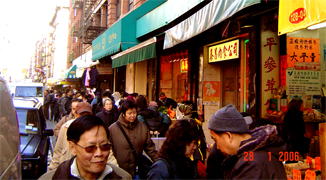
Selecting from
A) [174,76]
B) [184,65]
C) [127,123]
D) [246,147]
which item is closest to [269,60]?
[127,123]

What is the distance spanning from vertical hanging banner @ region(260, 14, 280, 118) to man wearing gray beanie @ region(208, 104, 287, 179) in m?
4.63

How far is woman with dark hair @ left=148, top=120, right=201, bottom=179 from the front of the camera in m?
2.67

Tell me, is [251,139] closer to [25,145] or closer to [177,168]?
[177,168]

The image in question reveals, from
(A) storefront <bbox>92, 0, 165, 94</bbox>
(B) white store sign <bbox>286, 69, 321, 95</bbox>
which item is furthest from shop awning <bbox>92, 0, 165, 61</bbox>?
(B) white store sign <bbox>286, 69, 321, 95</bbox>

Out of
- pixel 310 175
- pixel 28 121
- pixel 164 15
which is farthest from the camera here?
pixel 164 15

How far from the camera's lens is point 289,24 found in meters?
4.17

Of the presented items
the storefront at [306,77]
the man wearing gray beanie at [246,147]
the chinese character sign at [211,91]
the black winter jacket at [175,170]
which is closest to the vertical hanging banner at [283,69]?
the storefront at [306,77]

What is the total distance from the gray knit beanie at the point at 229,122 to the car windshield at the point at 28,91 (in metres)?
18.8

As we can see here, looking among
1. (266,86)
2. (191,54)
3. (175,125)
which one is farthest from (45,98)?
(175,125)

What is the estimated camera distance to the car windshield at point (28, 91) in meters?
18.5

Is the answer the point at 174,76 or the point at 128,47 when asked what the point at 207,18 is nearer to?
the point at 174,76

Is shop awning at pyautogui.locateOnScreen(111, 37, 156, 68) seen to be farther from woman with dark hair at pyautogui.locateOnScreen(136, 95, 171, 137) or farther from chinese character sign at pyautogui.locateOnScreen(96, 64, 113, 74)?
chinese character sign at pyautogui.locateOnScreen(96, 64, 113, 74)

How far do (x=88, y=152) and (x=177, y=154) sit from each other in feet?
3.38

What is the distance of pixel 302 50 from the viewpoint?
22.1 feet
